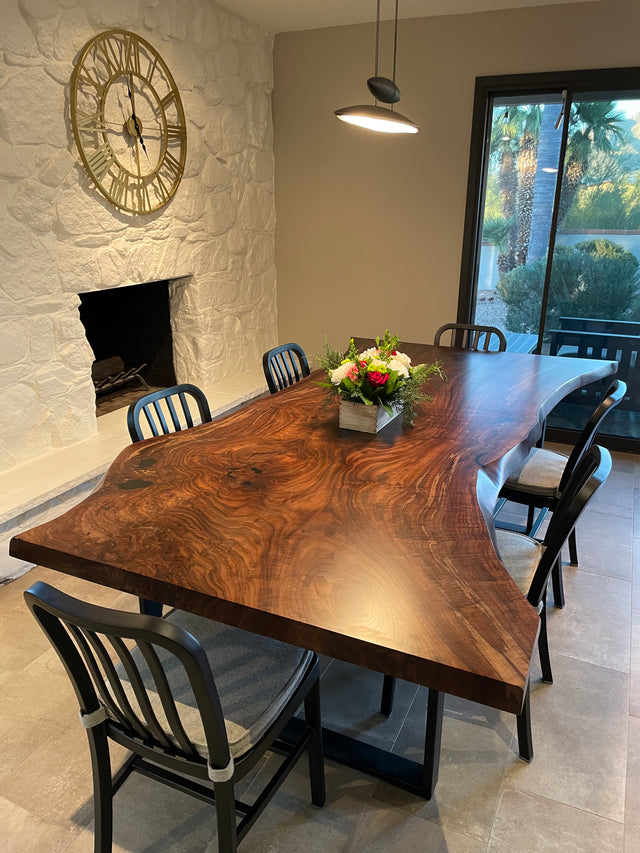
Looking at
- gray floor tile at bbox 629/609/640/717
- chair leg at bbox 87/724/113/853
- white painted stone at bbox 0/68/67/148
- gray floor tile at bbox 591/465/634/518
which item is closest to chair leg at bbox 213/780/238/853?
chair leg at bbox 87/724/113/853

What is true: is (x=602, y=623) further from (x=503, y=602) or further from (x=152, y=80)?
(x=152, y=80)

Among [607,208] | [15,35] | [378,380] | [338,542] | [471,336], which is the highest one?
[15,35]

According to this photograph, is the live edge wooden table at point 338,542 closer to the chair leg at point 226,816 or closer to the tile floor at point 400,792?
the tile floor at point 400,792

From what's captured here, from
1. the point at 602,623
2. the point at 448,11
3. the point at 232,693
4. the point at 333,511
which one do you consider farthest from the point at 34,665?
the point at 448,11

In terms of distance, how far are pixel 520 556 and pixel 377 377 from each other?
2.26 feet

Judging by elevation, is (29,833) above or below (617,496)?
below

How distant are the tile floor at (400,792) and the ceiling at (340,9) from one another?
11.1 ft

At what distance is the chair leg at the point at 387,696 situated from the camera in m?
1.89

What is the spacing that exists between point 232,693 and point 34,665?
112 centimetres

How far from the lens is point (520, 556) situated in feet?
6.24

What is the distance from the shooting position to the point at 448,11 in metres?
3.72

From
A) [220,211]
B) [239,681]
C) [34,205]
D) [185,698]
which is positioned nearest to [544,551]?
[239,681]

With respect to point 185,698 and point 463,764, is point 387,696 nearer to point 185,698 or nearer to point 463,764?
point 463,764

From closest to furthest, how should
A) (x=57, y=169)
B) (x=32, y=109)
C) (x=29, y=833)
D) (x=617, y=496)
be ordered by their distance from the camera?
(x=29, y=833), (x=32, y=109), (x=57, y=169), (x=617, y=496)
